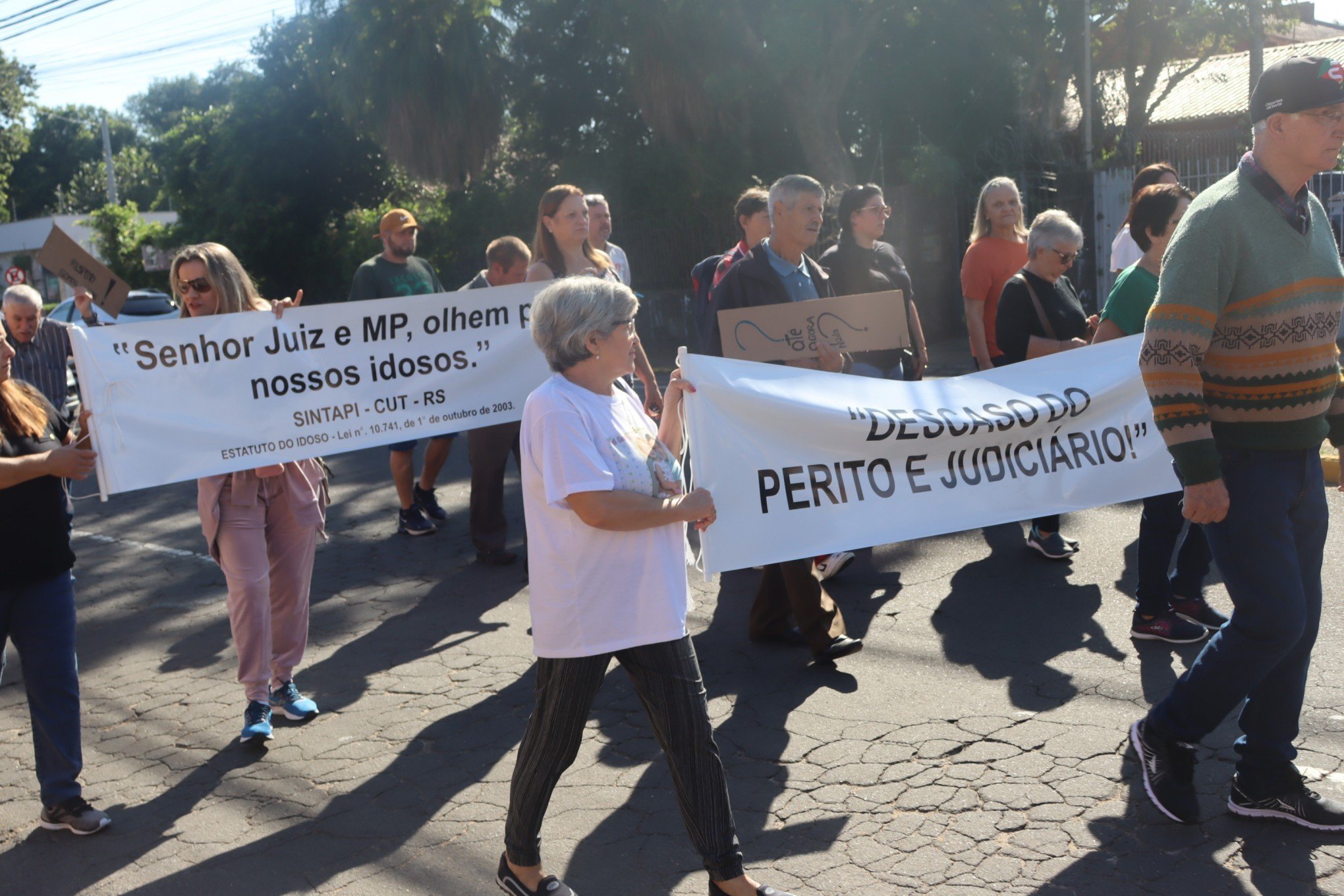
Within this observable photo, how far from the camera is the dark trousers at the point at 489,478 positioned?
7.23 metres

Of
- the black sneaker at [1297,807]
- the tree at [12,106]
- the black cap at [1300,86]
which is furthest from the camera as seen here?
→ the tree at [12,106]

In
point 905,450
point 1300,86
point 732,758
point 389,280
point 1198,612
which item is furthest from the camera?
point 389,280

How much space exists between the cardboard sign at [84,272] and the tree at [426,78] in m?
20.5

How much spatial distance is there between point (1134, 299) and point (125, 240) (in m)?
36.3

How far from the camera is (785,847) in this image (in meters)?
3.73

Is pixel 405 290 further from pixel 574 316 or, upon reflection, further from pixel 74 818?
pixel 574 316

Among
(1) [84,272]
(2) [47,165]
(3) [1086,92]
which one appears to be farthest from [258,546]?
(2) [47,165]

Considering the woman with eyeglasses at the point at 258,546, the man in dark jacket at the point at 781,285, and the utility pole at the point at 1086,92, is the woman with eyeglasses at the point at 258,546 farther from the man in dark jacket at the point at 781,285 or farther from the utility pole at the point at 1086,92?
the utility pole at the point at 1086,92

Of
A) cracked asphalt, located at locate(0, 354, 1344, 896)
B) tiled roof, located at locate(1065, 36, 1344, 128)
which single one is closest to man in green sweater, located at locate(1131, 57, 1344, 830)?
cracked asphalt, located at locate(0, 354, 1344, 896)

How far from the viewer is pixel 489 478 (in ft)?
23.8

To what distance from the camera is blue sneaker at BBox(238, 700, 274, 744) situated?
4.78 metres

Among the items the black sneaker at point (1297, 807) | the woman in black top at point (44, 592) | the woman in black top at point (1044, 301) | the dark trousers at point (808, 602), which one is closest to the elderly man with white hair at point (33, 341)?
the woman in black top at point (44, 592)

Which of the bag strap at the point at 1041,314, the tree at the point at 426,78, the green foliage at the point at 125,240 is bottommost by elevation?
the bag strap at the point at 1041,314

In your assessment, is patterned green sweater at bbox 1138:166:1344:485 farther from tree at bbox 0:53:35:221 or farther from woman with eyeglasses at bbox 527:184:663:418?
tree at bbox 0:53:35:221
